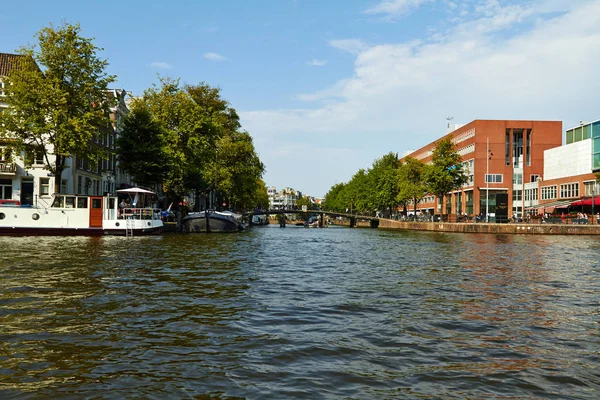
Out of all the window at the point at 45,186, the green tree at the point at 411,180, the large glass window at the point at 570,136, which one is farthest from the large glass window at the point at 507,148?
the window at the point at 45,186

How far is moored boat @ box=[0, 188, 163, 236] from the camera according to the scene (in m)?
43.7

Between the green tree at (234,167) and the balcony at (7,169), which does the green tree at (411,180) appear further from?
the balcony at (7,169)

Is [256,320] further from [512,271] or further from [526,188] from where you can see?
[526,188]

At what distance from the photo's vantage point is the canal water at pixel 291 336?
7.25 metres

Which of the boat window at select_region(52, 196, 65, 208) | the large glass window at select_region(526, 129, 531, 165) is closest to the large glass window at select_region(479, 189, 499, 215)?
the large glass window at select_region(526, 129, 531, 165)

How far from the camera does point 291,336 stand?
996cm

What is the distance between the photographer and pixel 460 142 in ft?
371

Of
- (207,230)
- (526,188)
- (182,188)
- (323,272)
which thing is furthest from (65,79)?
(526,188)

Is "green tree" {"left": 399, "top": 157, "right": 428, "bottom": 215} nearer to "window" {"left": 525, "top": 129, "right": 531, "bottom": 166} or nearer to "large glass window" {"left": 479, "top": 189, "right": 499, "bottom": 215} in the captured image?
"large glass window" {"left": 479, "top": 189, "right": 499, "bottom": 215}

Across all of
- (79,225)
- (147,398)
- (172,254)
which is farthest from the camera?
(79,225)

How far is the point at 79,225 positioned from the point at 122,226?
141 inches

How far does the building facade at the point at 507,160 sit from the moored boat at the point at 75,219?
7072 cm

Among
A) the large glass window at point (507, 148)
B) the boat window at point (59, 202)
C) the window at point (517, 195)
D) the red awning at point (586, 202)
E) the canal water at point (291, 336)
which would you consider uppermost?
the large glass window at point (507, 148)

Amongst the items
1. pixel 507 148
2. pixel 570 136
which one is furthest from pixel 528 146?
pixel 570 136
